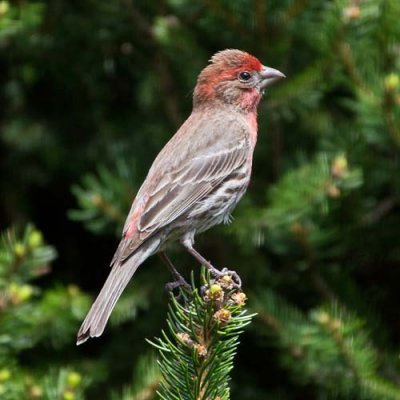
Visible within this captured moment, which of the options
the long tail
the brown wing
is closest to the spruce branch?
the long tail

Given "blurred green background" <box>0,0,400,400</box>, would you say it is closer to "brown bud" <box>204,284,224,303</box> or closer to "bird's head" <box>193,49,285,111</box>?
"bird's head" <box>193,49,285,111</box>

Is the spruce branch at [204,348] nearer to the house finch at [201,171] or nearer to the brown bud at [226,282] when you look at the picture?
the brown bud at [226,282]

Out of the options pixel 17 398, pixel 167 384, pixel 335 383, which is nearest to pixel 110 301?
pixel 17 398

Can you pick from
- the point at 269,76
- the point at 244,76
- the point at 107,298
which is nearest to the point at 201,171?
the point at 269,76

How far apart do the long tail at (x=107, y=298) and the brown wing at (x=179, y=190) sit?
6 cm

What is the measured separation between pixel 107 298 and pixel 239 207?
1.37 meters

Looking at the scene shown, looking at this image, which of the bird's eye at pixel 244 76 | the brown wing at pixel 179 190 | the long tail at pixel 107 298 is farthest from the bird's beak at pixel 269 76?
the long tail at pixel 107 298

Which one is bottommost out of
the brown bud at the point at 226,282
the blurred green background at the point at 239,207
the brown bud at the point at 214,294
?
the blurred green background at the point at 239,207

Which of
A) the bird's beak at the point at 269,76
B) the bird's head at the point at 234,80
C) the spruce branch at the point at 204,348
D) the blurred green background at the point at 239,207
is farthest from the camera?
the bird's head at the point at 234,80

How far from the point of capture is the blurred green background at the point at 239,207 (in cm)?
507

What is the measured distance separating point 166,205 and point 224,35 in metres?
1.13

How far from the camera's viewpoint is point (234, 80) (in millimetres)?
6277

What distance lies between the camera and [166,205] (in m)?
5.30

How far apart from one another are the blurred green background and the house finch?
13cm
